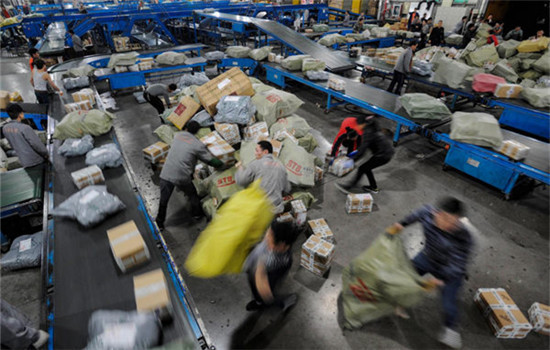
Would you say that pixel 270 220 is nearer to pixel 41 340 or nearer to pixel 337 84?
pixel 41 340

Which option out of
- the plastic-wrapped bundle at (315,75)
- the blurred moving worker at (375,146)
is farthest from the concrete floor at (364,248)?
the plastic-wrapped bundle at (315,75)

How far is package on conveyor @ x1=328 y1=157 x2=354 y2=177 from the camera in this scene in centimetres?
495

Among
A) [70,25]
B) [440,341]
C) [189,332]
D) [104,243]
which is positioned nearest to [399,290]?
[440,341]

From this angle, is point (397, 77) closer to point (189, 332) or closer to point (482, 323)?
point (482, 323)

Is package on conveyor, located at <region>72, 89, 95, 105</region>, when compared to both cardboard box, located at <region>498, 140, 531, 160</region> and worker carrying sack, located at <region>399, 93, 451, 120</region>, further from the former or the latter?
cardboard box, located at <region>498, 140, 531, 160</region>

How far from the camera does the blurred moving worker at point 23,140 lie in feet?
11.7

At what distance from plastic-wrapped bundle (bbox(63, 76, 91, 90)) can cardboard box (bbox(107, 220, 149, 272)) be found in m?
5.67

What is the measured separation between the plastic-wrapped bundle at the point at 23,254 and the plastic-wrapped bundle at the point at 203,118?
283 cm

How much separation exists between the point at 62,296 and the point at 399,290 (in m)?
2.65

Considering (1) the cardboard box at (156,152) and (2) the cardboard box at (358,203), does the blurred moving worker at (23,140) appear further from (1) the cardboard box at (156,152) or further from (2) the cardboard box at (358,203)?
(2) the cardboard box at (358,203)

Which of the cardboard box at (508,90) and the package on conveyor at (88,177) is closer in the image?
the package on conveyor at (88,177)

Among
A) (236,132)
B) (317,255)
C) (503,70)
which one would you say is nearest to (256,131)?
(236,132)

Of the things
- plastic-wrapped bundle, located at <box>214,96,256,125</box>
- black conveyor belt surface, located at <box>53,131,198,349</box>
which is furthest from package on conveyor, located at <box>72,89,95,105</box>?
black conveyor belt surface, located at <box>53,131,198,349</box>

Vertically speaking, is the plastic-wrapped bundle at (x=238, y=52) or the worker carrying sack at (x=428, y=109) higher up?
the plastic-wrapped bundle at (x=238, y=52)
